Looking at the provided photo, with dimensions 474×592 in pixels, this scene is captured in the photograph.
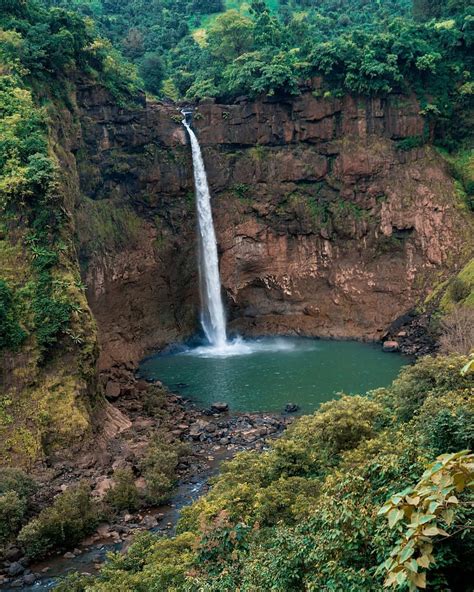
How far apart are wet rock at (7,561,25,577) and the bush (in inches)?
18.5

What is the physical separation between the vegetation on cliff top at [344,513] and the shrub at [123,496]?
16.1 feet

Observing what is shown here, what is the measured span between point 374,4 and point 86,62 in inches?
1509

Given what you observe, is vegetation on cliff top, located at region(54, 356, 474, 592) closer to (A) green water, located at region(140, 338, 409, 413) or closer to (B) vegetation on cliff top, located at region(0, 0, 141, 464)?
(B) vegetation on cliff top, located at region(0, 0, 141, 464)

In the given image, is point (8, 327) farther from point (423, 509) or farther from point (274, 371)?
point (423, 509)

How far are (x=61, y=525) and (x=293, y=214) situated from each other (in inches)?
1169

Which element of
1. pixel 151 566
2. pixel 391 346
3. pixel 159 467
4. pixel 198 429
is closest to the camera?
pixel 151 566

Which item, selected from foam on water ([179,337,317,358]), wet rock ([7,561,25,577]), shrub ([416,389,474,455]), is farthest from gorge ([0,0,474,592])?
shrub ([416,389,474,455])

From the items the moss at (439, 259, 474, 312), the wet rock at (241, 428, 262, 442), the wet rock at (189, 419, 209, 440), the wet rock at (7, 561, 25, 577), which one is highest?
the moss at (439, 259, 474, 312)

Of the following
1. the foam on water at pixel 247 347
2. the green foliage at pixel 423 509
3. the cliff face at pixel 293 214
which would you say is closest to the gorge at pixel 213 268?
the cliff face at pixel 293 214

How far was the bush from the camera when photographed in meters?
17.2

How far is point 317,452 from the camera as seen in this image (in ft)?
52.3

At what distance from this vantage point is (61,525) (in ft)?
57.8

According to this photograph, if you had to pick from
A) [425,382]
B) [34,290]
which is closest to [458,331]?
[425,382]

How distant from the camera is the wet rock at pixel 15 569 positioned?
647 inches
